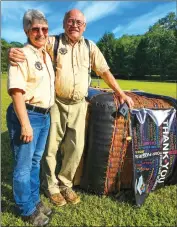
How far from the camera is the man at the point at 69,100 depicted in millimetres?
3246

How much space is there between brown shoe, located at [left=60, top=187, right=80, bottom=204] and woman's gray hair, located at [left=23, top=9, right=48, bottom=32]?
6.14ft

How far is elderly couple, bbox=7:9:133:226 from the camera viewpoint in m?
2.72

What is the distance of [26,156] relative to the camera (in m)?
2.85

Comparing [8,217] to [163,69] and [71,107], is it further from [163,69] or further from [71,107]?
[163,69]


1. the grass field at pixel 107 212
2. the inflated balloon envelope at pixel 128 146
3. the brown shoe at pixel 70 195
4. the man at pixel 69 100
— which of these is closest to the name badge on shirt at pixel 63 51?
the man at pixel 69 100

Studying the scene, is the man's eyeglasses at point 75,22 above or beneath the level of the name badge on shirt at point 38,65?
above

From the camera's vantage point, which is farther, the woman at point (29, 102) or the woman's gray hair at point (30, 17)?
the woman's gray hair at point (30, 17)

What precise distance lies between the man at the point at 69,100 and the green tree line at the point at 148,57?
4870cm

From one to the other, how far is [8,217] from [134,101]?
75.0 inches

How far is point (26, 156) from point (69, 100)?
2.70 ft

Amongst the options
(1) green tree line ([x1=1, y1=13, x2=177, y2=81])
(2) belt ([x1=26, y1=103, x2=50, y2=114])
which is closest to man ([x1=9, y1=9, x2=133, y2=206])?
(2) belt ([x1=26, y1=103, x2=50, y2=114])

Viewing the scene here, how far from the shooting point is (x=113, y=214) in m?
3.31

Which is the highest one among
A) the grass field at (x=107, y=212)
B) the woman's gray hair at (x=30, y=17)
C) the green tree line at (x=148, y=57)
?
the green tree line at (x=148, y=57)

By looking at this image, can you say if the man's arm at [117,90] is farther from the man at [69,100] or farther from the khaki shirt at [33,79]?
the khaki shirt at [33,79]
